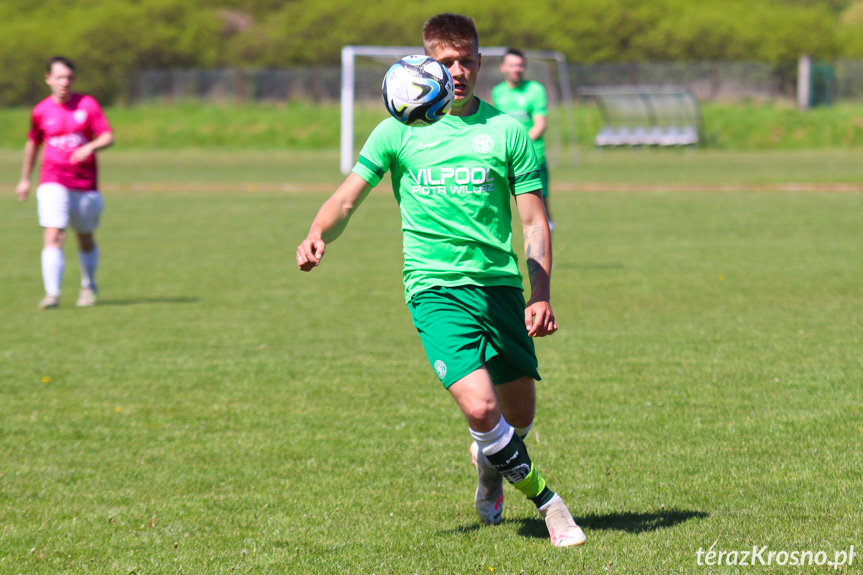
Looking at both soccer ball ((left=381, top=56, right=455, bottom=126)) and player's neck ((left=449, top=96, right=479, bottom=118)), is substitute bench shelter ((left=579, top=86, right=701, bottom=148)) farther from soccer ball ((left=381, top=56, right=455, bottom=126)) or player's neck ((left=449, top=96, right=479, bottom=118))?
soccer ball ((left=381, top=56, right=455, bottom=126))

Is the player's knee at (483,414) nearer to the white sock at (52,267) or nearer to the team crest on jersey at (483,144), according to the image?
the team crest on jersey at (483,144)

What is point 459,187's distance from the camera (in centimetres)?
460

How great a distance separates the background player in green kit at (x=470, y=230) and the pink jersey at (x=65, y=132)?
7434 mm

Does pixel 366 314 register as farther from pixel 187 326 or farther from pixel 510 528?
pixel 510 528

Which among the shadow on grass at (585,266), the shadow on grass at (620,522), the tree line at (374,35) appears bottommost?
the shadow on grass at (620,522)

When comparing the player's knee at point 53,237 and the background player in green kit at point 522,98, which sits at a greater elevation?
the background player in green kit at point 522,98

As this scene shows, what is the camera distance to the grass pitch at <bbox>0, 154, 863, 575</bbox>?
4574 millimetres

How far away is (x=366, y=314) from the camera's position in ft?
35.5

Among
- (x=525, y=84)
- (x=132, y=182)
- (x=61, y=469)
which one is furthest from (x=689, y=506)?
(x=132, y=182)

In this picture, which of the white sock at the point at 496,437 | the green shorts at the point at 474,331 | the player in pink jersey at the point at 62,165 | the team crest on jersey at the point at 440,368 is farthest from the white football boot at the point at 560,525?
the player in pink jersey at the point at 62,165

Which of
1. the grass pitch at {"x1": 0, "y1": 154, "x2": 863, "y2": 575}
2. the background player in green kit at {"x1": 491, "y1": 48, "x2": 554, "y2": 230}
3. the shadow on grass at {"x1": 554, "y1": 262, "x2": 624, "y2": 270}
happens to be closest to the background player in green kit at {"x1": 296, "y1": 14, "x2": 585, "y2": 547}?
the grass pitch at {"x1": 0, "y1": 154, "x2": 863, "y2": 575}

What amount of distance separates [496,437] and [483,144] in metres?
1.23

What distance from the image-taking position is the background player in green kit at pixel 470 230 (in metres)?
4.50

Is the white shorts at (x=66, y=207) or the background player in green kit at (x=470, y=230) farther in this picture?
the white shorts at (x=66, y=207)
